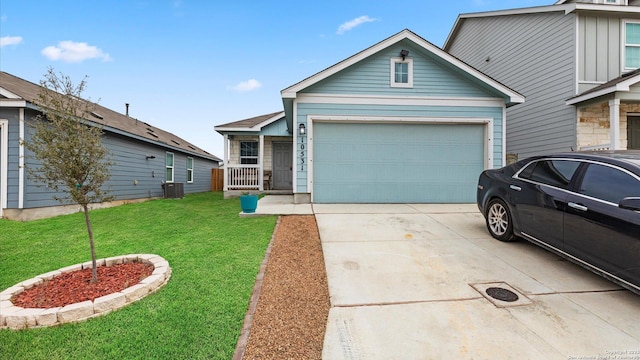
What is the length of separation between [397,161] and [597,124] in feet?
21.6

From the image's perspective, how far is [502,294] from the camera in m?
2.67

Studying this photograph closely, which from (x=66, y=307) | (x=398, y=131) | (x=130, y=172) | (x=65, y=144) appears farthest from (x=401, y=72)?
(x=130, y=172)

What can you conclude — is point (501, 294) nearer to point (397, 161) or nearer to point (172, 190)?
point (397, 161)

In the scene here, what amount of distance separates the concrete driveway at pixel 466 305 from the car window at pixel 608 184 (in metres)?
1.02

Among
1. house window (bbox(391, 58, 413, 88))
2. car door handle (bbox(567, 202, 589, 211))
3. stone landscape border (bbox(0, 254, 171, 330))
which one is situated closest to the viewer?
stone landscape border (bbox(0, 254, 171, 330))

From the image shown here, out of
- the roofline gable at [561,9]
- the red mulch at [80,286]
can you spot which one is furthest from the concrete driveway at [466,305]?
the roofline gable at [561,9]

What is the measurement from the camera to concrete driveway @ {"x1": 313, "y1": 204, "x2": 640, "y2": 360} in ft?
6.32

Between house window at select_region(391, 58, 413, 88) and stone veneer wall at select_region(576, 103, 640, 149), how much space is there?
18.1 ft

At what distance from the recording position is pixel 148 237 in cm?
470

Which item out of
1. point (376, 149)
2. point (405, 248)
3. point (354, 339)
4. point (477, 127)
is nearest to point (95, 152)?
point (354, 339)

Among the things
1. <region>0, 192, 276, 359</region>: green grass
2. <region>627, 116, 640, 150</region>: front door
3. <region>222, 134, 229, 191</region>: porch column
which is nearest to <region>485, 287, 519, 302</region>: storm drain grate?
<region>0, 192, 276, 359</region>: green grass

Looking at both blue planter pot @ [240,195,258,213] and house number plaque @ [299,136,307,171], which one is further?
house number plaque @ [299,136,307,171]

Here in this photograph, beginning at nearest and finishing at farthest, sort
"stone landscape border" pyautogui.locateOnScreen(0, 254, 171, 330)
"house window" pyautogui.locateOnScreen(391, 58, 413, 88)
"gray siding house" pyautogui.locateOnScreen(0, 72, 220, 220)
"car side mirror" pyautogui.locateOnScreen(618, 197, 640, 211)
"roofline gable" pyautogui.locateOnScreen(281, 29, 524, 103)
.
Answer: "stone landscape border" pyautogui.locateOnScreen(0, 254, 171, 330) → "car side mirror" pyautogui.locateOnScreen(618, 197, 640, 211) → "gray siding house" pyautogui.locateOnScreen(0, 72, 220, 220) → "roofline gable" pyautogui.locateOnScreen(281, 29, 524, 103) → "house window" pyautogui.locateOnScreen(391, 58, 413, 88)

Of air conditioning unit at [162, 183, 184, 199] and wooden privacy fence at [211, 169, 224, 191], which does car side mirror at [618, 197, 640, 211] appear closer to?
air conditioning unit at [162, 183, 184, 199]
